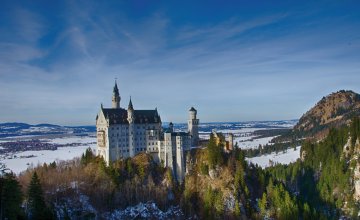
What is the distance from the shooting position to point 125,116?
125 metres

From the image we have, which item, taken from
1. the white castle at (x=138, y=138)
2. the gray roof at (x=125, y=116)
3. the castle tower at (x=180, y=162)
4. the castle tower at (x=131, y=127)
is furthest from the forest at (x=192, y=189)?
the gray roof at (x=125, y=116)

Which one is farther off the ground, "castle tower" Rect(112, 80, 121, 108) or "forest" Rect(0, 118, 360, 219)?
"castle tower" Rect(112, 80, 121, 108)

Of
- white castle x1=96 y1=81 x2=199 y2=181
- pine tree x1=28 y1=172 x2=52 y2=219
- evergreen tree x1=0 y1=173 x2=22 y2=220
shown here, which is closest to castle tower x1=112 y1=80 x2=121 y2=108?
white castle x1=96 y1=81 x2=199 y2=181

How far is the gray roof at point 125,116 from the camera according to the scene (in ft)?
400

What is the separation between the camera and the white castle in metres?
120

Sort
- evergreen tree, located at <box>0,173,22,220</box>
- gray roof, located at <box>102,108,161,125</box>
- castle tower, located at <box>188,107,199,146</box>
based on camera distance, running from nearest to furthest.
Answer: evergreen tree, located at <box>0,173,22,220</box> → gray roof, located at <box>102,108,161,125</box> → castle tower, located at <box>188,107,199,146</box>

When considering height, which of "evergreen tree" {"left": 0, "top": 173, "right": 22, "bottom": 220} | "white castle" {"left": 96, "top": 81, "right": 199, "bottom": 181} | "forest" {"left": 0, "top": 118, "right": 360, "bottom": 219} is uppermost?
"white castle" {"left": 96, "top": 81, "right": 199, "bottom": 181}

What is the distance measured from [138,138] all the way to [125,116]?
853 cm

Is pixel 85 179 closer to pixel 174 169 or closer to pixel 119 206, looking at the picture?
pixel 119 206

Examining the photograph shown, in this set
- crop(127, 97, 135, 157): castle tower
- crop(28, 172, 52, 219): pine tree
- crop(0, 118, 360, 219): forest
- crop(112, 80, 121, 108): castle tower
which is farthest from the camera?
crop(112, 80, 121, 108): castle tower

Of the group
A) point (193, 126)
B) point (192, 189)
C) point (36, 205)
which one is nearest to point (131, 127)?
point (193, 126)

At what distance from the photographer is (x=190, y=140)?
124 meters

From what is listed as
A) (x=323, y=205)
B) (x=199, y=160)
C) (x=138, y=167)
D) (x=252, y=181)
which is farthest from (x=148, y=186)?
(x=323, y=205)

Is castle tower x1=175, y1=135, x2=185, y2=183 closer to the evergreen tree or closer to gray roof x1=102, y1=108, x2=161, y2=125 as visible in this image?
gray roof x1=102, y1=108, x2=161, y2=125
